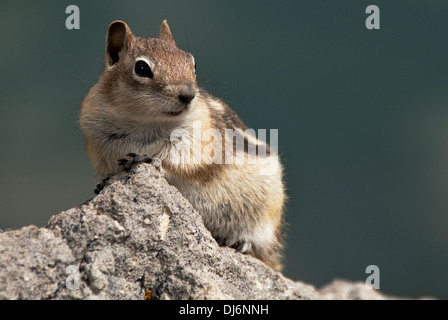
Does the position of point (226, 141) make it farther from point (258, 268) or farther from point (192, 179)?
point (258, 268)

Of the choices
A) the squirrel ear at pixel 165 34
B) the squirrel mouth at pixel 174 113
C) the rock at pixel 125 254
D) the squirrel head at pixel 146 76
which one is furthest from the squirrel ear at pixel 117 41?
the rock at pixel 125 254

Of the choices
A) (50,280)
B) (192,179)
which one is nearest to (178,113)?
(192,179)

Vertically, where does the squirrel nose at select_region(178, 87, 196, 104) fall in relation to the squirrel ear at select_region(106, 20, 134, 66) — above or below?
below

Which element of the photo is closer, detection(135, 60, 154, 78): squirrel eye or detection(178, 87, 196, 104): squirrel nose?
detection(178, 87, 196, 104): squirrel nose

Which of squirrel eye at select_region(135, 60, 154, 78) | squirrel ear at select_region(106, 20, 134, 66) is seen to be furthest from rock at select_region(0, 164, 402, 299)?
squirrel ear at select_region(106, 20, 134, 66)

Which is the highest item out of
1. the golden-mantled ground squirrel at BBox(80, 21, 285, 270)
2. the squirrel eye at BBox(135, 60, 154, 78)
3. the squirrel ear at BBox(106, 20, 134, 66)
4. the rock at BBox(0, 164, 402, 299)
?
the squirrel ear at BBox(106, 20, 134, 66)

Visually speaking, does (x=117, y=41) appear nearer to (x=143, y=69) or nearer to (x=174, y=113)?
(x=143, y=69)

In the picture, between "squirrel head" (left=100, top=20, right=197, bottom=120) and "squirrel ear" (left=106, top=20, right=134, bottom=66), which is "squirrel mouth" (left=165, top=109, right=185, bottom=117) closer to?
"squirrel head" (left=100, top=20, right=197, bottom=120)

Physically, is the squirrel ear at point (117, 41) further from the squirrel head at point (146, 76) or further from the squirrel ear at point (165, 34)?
the squirrel ear at point (165, 34)

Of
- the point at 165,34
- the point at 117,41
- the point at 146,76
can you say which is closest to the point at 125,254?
the point at 146,76
